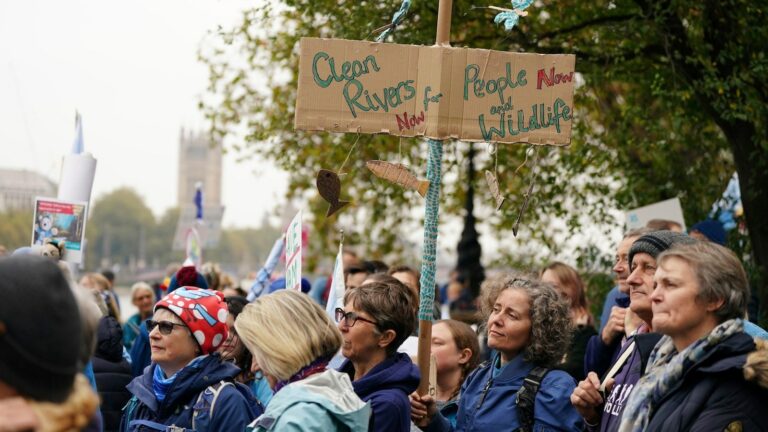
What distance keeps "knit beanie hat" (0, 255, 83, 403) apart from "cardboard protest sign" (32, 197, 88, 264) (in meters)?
6.40

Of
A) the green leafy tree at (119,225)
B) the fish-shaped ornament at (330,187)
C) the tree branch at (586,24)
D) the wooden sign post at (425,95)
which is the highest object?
the tree branch at (586,24)

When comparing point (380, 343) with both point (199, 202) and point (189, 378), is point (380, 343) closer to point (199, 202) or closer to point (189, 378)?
point (189, 378)

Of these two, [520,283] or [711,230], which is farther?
[711,230]

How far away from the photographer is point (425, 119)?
570 centimetres

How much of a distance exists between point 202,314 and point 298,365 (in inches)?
46.5

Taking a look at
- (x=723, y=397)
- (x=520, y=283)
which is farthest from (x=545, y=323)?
(x=723, y=397)

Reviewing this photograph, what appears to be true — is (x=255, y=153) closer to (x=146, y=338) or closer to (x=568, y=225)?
(x=568, y=225)

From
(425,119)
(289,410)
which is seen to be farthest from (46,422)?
(425,119)

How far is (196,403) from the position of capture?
515 cm

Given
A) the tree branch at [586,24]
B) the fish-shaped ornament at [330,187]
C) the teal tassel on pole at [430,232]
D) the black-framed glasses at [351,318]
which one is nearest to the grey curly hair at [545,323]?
the teal tassel on pole at [430,232]

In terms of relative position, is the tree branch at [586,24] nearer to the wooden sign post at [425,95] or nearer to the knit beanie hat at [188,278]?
the knit beanie hat at [188,278]

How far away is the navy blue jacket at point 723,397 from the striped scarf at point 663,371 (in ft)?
0.09

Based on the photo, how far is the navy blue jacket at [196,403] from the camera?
5059mm

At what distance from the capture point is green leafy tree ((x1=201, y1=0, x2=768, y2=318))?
34.3ft
